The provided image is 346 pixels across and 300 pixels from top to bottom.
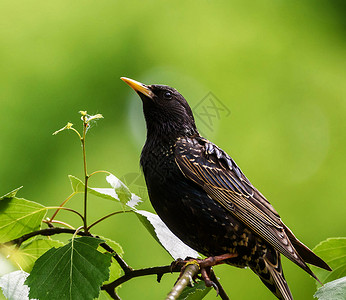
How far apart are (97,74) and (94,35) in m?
0.69

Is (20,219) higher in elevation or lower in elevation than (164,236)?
higher

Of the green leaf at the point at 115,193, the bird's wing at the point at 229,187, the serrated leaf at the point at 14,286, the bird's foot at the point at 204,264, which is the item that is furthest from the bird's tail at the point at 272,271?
the serrated leaf at the point at 14,286

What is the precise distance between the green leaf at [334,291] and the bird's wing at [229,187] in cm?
55

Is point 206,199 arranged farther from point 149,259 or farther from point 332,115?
point 332,115

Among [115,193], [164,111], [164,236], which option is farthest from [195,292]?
[164,111]

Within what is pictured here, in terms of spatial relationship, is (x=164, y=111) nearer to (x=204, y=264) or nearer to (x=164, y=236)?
(x=164, y=236)

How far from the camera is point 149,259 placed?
5.41 metres

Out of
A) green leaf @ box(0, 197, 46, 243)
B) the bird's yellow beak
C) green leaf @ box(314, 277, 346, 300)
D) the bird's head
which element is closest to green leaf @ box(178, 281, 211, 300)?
green leaf @ box(314, 277, 346, 300)

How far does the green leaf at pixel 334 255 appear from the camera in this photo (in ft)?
6.92

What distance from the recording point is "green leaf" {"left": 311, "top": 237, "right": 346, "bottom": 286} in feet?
6.92

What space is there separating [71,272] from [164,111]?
1124 millimetres

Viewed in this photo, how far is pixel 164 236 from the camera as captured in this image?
2.21 m

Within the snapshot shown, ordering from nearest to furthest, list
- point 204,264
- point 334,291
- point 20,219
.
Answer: point 334,291 → point 20,219 → point 204,264

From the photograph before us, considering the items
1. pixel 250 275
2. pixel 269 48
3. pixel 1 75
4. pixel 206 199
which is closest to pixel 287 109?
pixel 269 48
